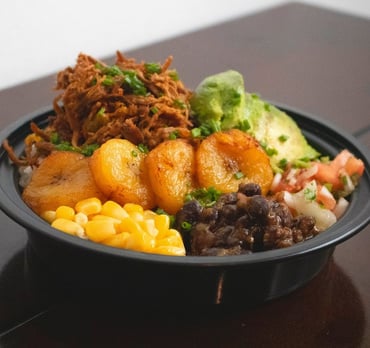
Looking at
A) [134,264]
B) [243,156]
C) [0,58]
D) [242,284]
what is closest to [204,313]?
[242,284]

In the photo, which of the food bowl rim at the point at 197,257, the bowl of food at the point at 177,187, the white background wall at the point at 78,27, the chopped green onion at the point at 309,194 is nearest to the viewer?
the food bowl rim at the point at 197,257

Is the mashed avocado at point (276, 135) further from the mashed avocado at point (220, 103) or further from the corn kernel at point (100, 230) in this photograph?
the corn kernel at point (100, 230)

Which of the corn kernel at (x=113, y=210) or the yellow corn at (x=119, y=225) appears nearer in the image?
the yellow corn at (x=119, y=225)

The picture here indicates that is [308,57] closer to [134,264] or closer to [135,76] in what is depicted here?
[135,76]

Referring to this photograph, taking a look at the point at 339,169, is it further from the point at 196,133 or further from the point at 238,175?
the point at 196,133

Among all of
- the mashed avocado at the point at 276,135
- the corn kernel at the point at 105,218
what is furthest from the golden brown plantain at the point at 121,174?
the mashed avocado at the point at 276,135

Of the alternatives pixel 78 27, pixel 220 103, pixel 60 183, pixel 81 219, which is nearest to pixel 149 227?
pixel 81 219

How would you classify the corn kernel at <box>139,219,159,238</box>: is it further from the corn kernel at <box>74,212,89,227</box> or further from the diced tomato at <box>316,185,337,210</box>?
the diced tomato at <box>316,185,337,210</box>
